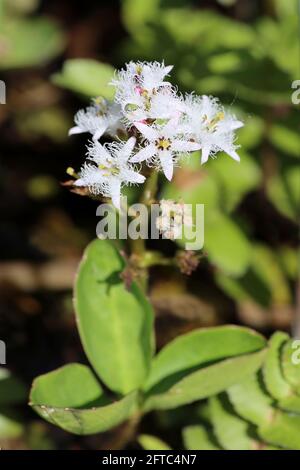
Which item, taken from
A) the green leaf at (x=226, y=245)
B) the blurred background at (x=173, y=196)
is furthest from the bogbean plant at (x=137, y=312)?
the green leaf at (x=226, y=245)

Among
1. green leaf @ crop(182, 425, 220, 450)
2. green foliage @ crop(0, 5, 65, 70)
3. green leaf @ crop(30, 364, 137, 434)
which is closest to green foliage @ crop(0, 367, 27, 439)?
green leaf @ crop(30, 364, 137, 434)

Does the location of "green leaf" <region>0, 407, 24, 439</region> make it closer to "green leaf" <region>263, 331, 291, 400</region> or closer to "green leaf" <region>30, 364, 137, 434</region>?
"green leaf" <region>30, 364, 137, 434</region>

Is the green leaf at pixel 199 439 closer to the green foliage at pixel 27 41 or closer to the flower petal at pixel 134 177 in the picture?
the flower petal at pixel 134 177
